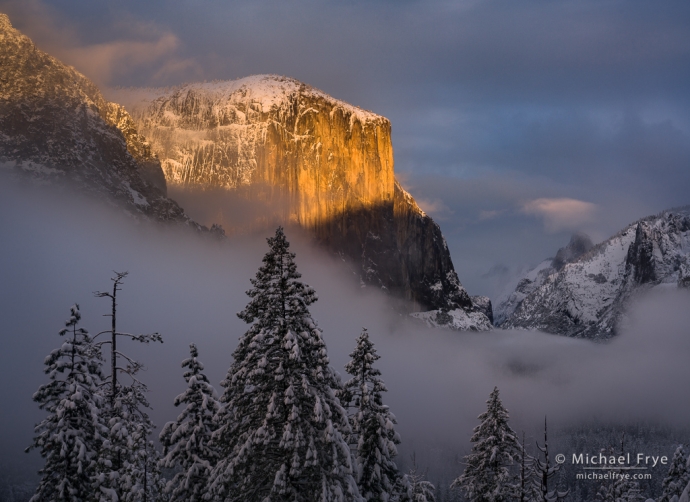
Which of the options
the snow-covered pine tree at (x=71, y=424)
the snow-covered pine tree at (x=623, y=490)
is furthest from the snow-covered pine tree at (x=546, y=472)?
the snow-covered pine tree at (x=71, y=424)

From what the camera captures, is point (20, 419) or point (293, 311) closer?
point (293, 311)

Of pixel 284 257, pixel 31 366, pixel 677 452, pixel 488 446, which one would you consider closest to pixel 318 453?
pixel 284 257

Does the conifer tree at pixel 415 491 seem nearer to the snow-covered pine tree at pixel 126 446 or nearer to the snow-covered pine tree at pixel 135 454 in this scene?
the snow-covered pine tree at pixel 135 454

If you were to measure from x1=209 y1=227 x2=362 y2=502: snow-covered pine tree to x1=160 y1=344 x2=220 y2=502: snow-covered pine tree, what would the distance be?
393cm

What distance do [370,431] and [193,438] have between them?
7.76 meters

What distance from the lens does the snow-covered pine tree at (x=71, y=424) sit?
26.3 m

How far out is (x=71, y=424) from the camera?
26.9 metres

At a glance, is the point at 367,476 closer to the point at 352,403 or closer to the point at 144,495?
the point at 352,403

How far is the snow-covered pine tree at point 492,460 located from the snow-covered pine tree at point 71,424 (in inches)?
827

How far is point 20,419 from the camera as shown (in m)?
74.3

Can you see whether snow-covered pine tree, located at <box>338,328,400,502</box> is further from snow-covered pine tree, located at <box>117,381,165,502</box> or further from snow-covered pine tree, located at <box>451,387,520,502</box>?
snow-covered pine tree, located at <box>451,387,520,502</box>

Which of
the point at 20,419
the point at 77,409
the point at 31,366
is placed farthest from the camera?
the point at 31,366

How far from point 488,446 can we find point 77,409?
23.5 meters

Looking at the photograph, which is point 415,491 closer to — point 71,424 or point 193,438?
point 193,438
